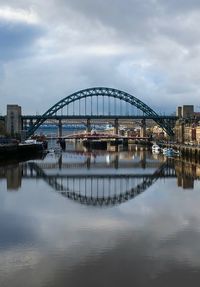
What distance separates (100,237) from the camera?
24438 millimetres

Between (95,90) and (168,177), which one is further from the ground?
(95,90)

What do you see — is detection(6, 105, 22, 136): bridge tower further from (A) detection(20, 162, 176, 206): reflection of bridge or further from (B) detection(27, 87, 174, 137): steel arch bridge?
(A) detection(20, 162, 176, 206): reflection of bridge

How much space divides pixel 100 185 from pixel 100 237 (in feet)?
86.3

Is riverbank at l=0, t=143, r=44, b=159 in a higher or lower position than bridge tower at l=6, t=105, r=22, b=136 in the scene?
lower

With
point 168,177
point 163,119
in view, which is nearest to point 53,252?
point 168,177

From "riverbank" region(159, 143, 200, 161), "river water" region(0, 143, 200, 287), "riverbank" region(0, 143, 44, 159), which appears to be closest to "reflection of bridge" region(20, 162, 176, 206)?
"river water" region(0, 143, 200, 287)

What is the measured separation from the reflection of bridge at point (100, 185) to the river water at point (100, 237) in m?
0.18

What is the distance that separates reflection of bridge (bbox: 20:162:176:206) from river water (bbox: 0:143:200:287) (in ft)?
0.58

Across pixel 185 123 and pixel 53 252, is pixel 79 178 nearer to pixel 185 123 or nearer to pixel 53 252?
pixel 53 252

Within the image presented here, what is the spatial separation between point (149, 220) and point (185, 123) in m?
129

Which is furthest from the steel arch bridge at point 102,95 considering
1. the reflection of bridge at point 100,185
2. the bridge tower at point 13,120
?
the reflection of bridge at point 100,185

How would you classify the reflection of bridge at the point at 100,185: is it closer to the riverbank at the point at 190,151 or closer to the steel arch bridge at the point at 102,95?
the riverbank at the point at 190,151

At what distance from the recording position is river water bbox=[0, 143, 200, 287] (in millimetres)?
18469

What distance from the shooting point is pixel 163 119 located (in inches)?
6590
